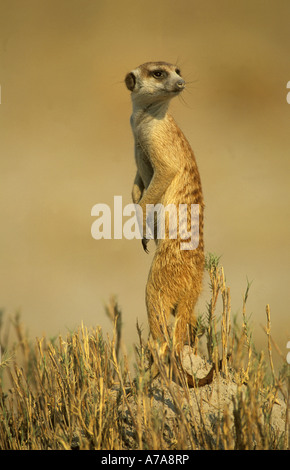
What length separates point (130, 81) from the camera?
10.8 feet

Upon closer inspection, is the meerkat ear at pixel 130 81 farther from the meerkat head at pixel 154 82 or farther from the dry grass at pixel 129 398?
the dry grass at pixel 129 398

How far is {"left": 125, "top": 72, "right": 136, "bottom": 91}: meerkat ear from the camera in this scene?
3.29m

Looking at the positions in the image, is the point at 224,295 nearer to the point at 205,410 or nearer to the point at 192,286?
the point at 192,286

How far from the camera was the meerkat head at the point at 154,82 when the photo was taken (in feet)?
10.2

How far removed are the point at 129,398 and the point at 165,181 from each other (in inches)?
46.6

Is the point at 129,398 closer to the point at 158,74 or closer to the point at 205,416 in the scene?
the point at 205,416

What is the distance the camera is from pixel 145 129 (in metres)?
3.23

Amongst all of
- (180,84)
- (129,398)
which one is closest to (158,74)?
(180,84)

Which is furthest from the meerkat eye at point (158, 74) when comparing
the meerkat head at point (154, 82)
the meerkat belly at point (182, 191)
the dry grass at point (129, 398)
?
the dry grass at point (129, 398)

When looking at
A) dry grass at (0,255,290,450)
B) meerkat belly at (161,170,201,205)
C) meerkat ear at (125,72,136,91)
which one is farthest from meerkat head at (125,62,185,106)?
dry grass at (0,255,290,450)

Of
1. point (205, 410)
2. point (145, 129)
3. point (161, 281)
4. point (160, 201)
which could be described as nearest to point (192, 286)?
point (161, 281)

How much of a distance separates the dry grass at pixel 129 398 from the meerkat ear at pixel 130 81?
3.72 ft

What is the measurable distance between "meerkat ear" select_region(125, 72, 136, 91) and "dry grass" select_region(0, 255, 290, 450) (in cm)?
113

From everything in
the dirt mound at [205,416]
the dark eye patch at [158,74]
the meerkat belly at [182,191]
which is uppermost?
the dark eye patch at [158,74]
